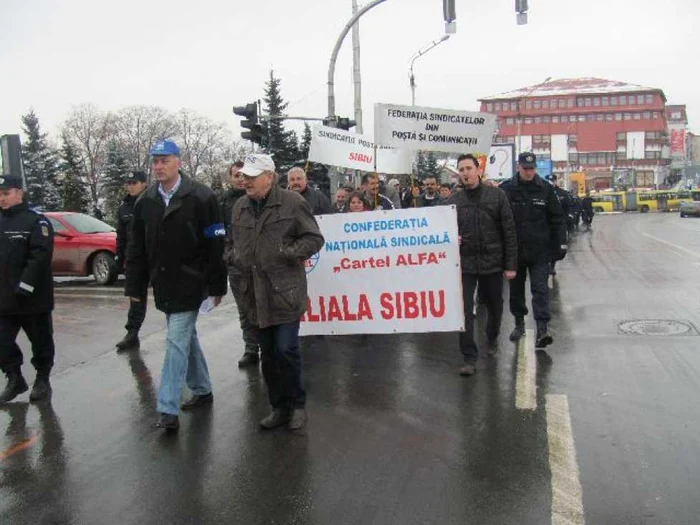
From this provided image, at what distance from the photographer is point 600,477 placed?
3.98 meters

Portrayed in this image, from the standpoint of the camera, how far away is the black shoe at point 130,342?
796 centimetres

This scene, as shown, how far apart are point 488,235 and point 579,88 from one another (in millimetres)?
135026

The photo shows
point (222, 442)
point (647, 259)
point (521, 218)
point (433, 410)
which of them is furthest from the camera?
point (647, 259)

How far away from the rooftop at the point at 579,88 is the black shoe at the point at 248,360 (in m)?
124

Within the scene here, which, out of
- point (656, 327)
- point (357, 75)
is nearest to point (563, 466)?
point (656, 327)

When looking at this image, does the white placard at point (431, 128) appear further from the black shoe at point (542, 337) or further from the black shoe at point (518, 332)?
the black shoe at point (542, 337)

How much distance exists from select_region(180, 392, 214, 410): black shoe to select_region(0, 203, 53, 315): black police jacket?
1588 millimetres

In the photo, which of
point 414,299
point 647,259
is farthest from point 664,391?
point 647,259

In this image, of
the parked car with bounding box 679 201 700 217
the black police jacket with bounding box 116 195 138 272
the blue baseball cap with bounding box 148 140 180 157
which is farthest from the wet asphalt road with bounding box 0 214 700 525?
the parked car with bounding box 679 201 700 217

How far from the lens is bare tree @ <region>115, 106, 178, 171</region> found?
77.1 m

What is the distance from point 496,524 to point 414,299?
11.3ft

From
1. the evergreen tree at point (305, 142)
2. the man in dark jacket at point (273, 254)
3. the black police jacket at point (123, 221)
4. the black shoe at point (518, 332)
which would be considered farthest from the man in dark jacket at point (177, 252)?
A: the evergreen tree at point (305, 142)

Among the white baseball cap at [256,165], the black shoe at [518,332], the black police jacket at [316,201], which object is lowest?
the black shoe at [518,332]

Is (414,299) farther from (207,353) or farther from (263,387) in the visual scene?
(207,353)
